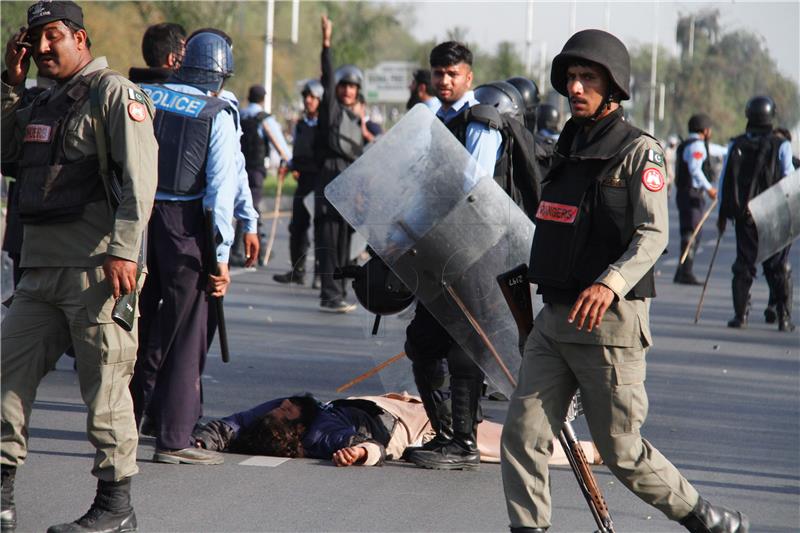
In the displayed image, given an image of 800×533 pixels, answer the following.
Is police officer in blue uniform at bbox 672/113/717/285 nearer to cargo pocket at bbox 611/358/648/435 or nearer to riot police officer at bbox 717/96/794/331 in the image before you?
riot police officer at bbox 717/96/794/331

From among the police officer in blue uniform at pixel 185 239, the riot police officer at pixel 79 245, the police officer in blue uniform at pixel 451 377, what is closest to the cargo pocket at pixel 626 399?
the riot police officer at pixel 79 245

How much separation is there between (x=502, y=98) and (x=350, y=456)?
2.30 m

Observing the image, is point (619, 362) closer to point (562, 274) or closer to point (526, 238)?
point (562, 274)

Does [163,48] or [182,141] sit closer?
[182,141]

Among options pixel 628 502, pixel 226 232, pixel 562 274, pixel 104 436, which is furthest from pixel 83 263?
pixel 628 502

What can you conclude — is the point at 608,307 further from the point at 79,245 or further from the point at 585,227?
the point at 79,245

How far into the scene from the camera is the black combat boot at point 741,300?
481 inches

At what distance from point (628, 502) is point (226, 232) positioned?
2.08m

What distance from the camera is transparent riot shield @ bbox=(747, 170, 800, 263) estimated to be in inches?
424

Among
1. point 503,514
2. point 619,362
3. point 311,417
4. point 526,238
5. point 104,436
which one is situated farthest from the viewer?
point 311,417

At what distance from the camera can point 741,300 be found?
12227mm

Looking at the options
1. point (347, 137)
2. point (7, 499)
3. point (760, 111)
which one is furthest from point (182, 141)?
point (760, 111)

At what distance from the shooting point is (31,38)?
4.86 metres

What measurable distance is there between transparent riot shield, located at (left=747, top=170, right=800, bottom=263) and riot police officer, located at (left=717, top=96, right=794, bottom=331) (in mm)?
1200
